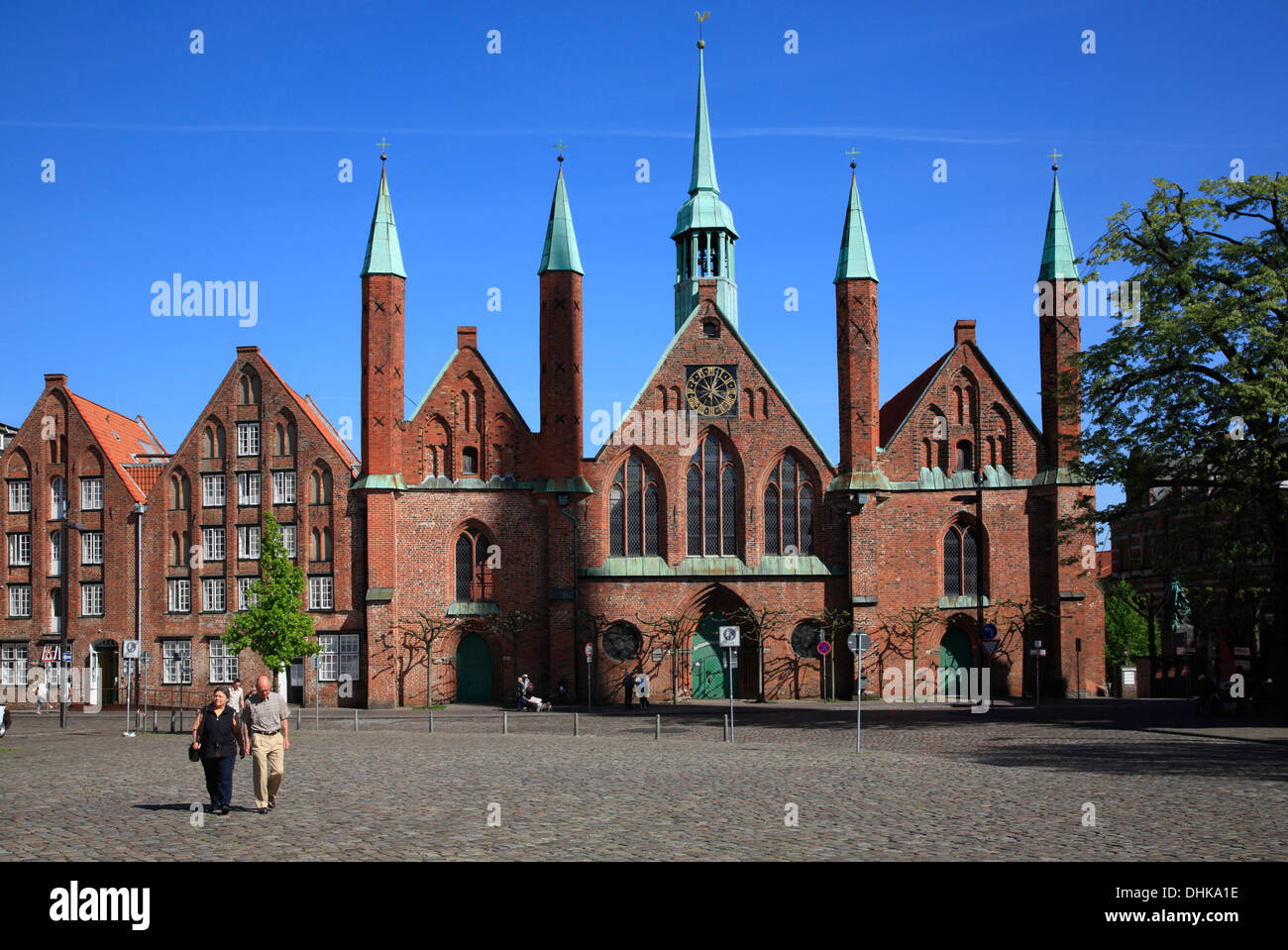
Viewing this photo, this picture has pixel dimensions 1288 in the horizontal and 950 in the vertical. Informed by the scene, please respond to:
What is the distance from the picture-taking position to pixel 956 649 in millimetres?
46219

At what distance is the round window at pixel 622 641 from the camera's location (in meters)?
45.2

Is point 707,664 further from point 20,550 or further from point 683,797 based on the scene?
point 20,550

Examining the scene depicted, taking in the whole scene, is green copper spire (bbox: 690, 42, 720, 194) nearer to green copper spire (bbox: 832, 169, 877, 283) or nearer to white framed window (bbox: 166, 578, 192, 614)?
green copper spire (bbox: 832, 169, 877, 283)

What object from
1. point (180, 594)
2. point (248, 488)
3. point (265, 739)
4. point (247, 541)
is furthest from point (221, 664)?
point (265, 739)

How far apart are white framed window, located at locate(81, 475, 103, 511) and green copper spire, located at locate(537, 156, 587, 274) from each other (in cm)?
2158

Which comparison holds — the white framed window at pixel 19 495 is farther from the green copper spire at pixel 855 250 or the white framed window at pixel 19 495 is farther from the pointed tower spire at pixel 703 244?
the green copper spire at pixel 855 250

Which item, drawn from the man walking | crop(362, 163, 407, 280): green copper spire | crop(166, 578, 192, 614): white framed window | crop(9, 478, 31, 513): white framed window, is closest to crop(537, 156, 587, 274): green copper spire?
crop(362, 163, 407, 280): green copper spire

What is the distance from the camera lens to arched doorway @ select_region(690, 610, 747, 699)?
46188 millimetres

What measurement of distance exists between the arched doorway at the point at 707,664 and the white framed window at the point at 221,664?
18.7 metres

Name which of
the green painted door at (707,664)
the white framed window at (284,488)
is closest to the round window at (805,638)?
the green painted door at (707,664)

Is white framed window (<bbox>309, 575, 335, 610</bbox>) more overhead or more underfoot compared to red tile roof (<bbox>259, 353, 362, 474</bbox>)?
more underfoot

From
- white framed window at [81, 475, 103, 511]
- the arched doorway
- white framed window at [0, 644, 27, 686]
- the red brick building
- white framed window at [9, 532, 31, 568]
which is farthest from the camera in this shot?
white framed window at [9, 532, 31, 568]

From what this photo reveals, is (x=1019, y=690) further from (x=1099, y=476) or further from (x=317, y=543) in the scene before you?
(x=317, y=543)

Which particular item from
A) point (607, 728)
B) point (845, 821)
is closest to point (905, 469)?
point (607, 728)
